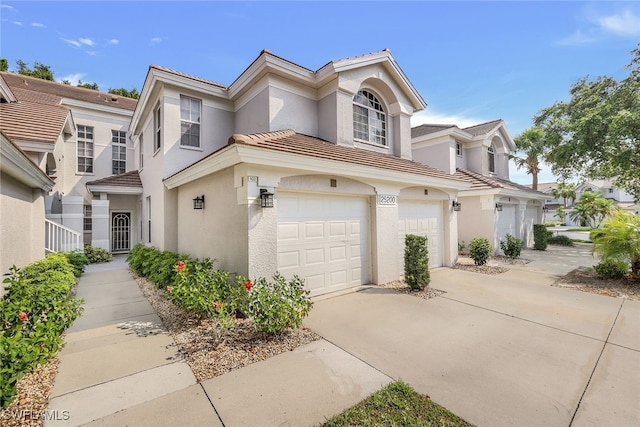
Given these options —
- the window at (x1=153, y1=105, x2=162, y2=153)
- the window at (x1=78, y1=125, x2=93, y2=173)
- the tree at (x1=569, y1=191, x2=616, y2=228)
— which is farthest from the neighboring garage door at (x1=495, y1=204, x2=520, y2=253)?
the window at (x1=78, y1=125, x2=93, y2=173)

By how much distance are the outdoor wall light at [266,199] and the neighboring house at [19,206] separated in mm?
4056

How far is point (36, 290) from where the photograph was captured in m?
4.52

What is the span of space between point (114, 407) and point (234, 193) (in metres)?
4.03

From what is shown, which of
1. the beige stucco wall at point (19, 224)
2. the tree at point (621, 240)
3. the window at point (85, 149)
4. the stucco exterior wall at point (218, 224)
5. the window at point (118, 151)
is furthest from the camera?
the window at point (118, 151)

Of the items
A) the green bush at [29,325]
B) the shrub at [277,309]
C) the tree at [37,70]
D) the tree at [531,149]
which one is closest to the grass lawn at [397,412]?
the shrub at [277,309]

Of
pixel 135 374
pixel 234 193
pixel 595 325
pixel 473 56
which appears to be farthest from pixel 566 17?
pixel 135 374

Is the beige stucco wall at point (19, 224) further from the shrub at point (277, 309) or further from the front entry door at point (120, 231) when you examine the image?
the front entry door at point (120, 231)

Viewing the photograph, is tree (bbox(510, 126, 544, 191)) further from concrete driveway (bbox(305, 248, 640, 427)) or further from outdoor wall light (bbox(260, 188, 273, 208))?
outdoor wall light (bbox(260, 188, 273, 208))

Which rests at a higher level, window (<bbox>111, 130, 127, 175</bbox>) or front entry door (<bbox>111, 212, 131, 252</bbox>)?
window (<bbox>111, 130, 127, 175</bbox>)

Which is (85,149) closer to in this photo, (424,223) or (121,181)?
(121,181)

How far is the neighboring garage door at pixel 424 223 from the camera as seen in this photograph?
367 inches

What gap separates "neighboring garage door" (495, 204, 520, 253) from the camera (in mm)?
14235

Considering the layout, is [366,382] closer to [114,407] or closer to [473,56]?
[114,407]

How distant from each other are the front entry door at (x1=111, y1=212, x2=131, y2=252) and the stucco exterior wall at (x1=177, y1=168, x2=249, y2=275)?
355 inches
